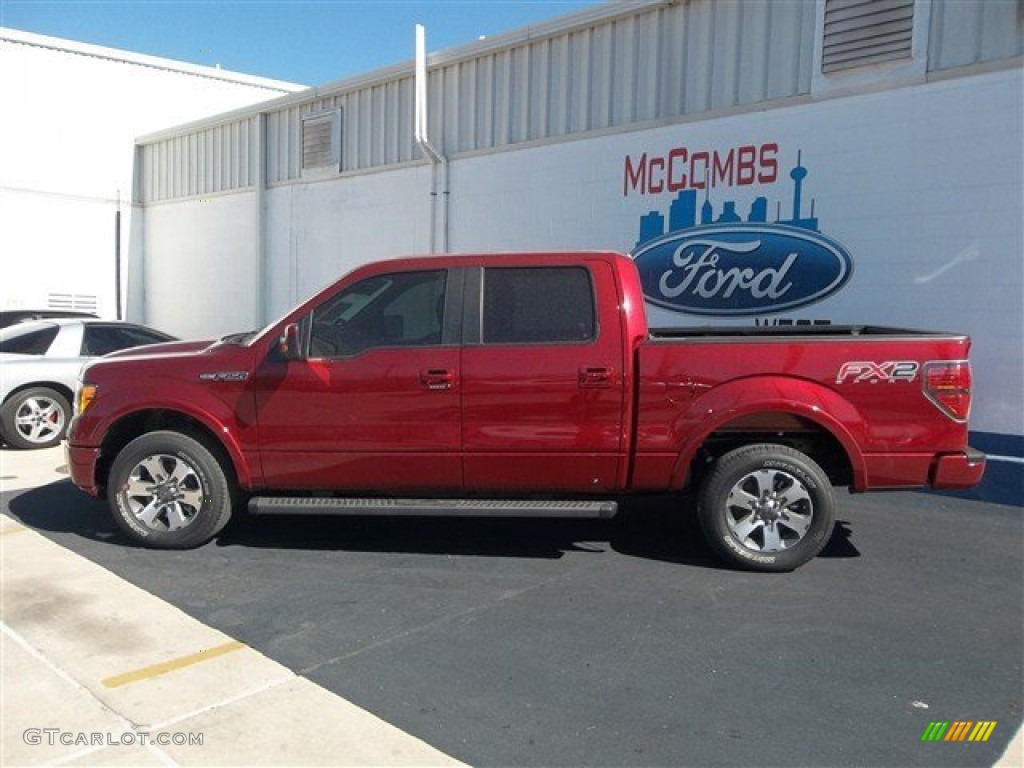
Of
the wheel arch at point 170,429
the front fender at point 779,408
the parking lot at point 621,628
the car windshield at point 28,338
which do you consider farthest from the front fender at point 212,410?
the car windshield at point 28,338

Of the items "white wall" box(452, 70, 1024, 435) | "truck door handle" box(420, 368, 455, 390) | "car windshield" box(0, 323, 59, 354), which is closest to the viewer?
"truck door handle" box(420, 368, 455, 390)

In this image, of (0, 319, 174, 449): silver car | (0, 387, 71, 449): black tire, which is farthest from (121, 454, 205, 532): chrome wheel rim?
(0, 387, 71, 449): black tire

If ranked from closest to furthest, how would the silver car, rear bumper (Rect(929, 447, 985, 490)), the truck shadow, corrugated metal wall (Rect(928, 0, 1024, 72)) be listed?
rear bumper (Rect(929, 447, 985, 490)) < the truck shadow < corrugated metal wall (Rect(928, 0, 1024, 72)) < the silver car

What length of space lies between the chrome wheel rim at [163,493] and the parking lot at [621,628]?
0.23 m

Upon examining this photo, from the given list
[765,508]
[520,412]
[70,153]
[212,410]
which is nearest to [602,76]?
[520,412]

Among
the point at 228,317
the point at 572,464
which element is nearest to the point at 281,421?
the point at 572,464

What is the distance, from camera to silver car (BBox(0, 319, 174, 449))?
9023mm

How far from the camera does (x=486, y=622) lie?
14.4ft

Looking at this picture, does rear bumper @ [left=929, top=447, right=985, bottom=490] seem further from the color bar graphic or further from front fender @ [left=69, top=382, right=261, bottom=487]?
front fender @ [left=69, top=382, right=261, bottom=487]

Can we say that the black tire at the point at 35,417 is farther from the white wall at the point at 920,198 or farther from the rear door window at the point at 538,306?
the white wall at the point at 920,198

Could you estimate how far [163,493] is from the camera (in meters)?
5.48

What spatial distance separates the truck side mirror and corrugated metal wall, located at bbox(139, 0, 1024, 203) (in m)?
5.36

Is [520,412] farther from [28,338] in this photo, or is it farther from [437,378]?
[28,338]

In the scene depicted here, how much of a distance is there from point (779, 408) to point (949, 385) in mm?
962
